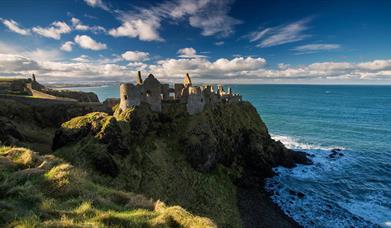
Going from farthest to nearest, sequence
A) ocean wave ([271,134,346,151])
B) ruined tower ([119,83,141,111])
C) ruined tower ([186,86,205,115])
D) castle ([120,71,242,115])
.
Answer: ocean wave ([271,134,346,151])
ruined tower ([186,86,205,115])
castle ([120,71,242,115])
ruined tower ([119,83,141,111])

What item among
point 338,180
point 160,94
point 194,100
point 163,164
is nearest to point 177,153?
point 163,164

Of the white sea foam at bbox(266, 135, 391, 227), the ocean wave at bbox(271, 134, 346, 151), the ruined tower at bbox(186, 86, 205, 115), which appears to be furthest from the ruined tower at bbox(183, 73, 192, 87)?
the ocean wave at bbox(271, 134, 346, 151)

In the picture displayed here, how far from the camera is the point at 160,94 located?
137 ft

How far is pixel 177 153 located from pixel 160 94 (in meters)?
12.1

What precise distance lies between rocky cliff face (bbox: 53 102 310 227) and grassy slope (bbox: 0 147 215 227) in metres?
14.3

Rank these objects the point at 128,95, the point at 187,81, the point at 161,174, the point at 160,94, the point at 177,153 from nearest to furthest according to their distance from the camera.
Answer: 1. the point at 161,174
2. the point at 128,95
3. the point at 177,153
4. the point at 160,94
5. the point at 187,81

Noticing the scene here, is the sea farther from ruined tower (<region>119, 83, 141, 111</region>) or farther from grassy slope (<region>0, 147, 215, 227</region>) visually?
ruined tower (<region>119, 83, 141, 111</region>)

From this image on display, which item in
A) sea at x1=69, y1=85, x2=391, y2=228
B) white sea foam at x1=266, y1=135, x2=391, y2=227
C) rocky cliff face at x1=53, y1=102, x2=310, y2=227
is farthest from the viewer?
sea at x1=69, y1=85, x2=391, y2=228

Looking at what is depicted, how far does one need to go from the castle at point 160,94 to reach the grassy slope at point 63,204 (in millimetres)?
22916

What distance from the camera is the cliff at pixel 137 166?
1121cm

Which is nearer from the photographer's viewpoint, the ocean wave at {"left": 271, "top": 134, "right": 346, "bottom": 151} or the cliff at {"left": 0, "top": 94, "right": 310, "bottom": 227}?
the cliff at {"left": 0, "top": 94, "right": 310, "bottom": 227}

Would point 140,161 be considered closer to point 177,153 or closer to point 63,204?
point 177,153

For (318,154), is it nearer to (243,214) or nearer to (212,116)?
(212,116)

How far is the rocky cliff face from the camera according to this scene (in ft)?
97.9
